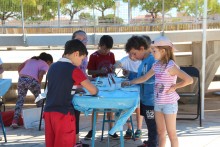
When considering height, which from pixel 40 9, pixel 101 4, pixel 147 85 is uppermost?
pixel 101 4

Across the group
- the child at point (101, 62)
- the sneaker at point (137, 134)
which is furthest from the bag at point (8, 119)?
the sneaker at point (137, 134)

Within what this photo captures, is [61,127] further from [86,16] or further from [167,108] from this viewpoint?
[86,16]

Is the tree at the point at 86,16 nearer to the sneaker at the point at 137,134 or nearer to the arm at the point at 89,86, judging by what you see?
the sneaker at the point at 137,134

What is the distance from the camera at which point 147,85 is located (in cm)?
492

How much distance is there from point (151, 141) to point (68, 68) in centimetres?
168

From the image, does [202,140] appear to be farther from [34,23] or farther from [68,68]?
[34,23]

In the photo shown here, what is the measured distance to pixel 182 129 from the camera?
683cm

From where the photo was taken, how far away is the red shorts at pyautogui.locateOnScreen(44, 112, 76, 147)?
13.0 ft

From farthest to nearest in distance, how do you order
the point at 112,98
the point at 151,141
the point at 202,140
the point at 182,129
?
the point at 182,129 → the point at 202,140 → the point at 151,141 → the point at 112,98

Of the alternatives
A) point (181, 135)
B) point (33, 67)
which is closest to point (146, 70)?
point (181, 135)

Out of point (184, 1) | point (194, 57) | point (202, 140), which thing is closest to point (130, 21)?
point (184, 1)

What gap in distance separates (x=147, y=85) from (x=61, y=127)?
1393 mm

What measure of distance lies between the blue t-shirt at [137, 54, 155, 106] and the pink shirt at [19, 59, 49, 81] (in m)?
2.53

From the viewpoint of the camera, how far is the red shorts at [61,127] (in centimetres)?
396
